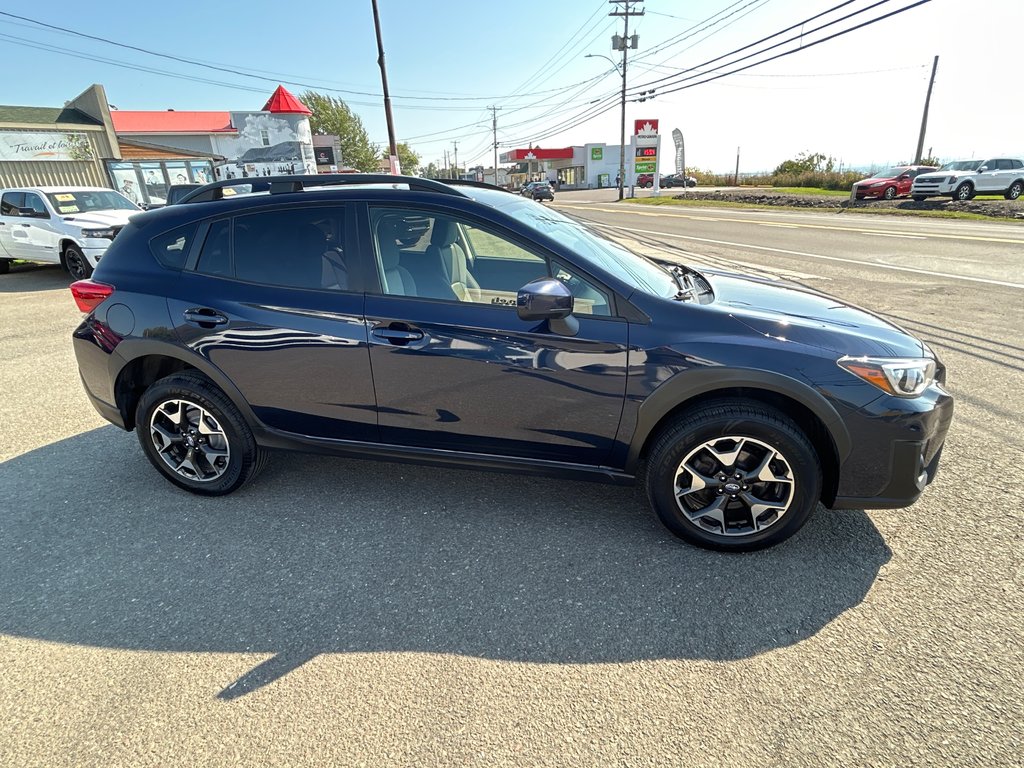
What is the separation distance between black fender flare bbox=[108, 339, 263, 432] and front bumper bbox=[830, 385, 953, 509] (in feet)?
10.1

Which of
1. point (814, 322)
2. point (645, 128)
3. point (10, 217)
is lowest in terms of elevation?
point (814, 322)

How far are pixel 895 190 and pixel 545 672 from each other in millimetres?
33028

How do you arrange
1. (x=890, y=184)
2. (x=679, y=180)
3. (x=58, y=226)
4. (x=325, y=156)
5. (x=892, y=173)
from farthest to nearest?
1. (x=679, y=180)
2. (x=325, y=156)
3. (x=892, y=173)
4. (x=890, y=184)
5. (x=58, y=226)

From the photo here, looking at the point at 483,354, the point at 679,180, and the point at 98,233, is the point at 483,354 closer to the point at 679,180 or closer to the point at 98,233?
the point at 98,233

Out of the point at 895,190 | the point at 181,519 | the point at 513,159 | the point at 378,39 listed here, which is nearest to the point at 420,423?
the point at 181,519

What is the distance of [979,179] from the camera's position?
78.0ft

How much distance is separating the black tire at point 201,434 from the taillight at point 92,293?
595 mm

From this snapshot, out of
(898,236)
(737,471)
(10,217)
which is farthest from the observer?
(898,236)

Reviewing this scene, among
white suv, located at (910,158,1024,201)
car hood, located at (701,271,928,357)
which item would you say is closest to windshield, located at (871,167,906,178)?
white suv, located at (910,158,1024,201)

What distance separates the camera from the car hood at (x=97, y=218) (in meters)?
10.4

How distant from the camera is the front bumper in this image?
2.46 metres

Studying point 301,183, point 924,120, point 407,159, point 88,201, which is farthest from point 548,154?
point 301,183

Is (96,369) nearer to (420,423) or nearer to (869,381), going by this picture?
(420,423)

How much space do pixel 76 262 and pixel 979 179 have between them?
3186cm
